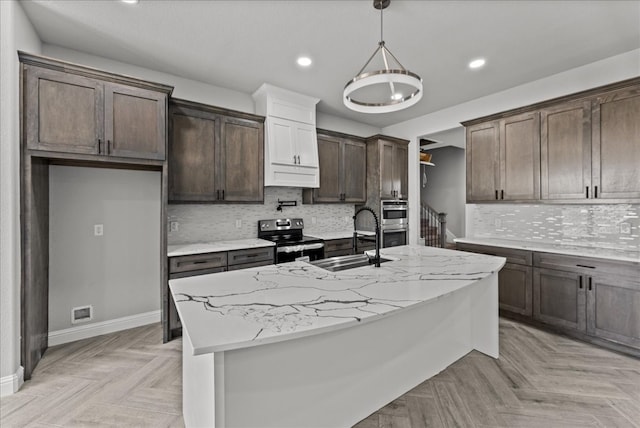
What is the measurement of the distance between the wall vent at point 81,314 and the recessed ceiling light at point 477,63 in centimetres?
482

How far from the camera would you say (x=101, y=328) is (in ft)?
9.76

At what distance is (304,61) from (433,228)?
5.48 meters

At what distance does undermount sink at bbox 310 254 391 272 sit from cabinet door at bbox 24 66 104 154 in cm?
218

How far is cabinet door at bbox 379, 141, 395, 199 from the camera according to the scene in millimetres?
4605

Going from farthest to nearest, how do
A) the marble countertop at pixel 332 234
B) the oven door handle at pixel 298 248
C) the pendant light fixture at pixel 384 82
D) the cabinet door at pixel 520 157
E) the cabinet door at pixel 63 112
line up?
1. the marble countertop at pixel 332 234
2. the oven door handle at pixel 298 248
3. the cabinet door at pixel 520 157
4. the cabinet door at pixel 63 112
5. the pendant light fixture at pixel 384 82

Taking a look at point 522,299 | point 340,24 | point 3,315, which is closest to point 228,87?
point 340,24

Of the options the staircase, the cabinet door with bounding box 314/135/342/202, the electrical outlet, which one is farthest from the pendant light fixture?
the staircase

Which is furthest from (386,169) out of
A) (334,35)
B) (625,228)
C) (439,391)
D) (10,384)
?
(10,384)

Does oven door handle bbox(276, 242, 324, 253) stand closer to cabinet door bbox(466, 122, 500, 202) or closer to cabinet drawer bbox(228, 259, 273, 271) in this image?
cabinet drawer bbox(228, 259, 273, 271)

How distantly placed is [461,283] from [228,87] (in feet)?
11.6

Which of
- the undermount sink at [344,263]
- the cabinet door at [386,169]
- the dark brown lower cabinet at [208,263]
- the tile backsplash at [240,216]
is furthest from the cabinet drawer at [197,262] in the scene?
the cabinet door at [386,169]

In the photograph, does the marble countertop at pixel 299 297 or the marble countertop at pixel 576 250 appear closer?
the marble countertop at pixel 299 297

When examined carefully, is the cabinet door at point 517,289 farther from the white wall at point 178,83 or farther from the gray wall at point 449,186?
the gray wall at point 449,186

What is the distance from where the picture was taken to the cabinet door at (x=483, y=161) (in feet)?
12.0
